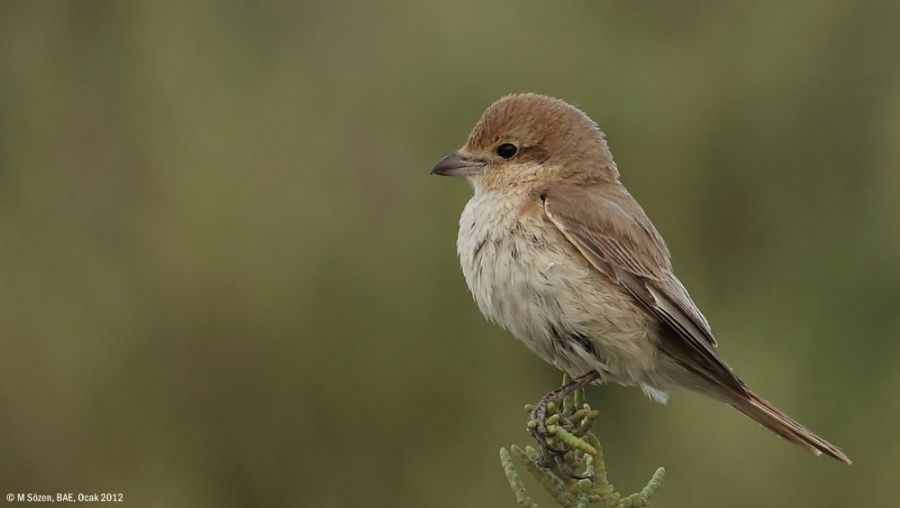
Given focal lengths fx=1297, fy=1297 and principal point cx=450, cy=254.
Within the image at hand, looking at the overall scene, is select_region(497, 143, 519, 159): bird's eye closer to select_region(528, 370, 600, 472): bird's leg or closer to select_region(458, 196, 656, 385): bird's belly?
select_region(458, 196, 656, 385): bird's belly

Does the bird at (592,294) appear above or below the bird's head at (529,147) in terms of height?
below

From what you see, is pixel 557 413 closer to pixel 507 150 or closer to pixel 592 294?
pixel 592 294

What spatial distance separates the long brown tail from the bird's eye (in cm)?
123

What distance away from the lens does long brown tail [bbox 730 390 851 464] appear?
4.16 metres

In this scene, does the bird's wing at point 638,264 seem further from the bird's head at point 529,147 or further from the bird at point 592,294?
the bird's head at point 529,147

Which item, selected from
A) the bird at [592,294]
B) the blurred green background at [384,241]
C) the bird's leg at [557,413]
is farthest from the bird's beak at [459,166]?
the blurred green background at [384,241]

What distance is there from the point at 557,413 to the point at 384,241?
2.96 meters

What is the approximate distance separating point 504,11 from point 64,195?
2.69 metres

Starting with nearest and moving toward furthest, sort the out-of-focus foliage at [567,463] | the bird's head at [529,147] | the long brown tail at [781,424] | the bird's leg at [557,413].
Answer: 1. the out-of-focus foliage at [567,463]
2. the bird's leg at [557,413]
3. the long brown tail at [781,424]
4. the bird's head at [529,147]

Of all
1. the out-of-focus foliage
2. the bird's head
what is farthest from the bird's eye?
the out-of-focus foliage

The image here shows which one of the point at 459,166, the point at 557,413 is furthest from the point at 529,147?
the point at 557,413

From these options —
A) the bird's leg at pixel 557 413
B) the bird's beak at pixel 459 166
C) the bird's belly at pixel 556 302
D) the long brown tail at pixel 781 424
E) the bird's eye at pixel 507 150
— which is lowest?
the long brown tail at pixel 781 424

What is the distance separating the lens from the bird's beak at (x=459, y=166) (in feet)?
16.1

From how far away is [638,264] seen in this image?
14.8 ft
